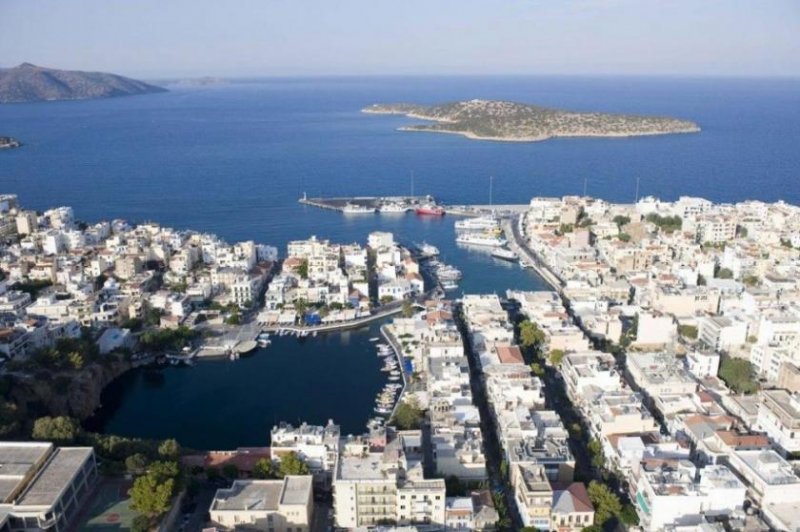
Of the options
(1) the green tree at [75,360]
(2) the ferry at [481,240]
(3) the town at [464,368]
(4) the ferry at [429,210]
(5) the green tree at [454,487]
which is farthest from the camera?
(4) the ferry at [429,210]

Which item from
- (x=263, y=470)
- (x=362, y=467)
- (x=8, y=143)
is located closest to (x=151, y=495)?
(x=263, y=470)

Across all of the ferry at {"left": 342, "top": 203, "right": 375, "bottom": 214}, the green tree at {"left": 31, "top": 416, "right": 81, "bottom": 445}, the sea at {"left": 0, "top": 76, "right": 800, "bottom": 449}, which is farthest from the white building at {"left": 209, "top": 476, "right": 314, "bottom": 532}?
the ferry at {"left": 342, "top": 203, "right": 375, "bottom": 214}

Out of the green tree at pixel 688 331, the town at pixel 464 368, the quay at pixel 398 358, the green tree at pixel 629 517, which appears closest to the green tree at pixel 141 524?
the town at pixel 464 368

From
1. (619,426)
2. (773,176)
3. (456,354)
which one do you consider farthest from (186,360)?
(773,176)

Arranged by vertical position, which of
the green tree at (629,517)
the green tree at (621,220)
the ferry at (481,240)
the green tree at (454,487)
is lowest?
the green tree at (629,517)

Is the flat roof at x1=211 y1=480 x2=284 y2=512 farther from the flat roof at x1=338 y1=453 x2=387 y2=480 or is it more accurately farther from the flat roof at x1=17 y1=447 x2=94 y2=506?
the flat roof at x1=17 y1=447 x2=94 y2=506

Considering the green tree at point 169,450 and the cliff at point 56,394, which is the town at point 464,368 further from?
the cliff at point 56,394

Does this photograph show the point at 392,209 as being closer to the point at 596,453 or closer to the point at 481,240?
the point at 481,240
